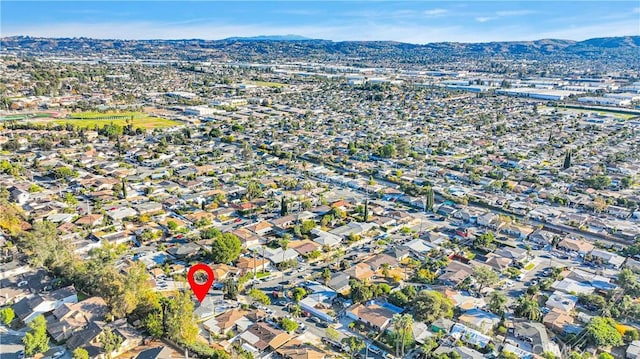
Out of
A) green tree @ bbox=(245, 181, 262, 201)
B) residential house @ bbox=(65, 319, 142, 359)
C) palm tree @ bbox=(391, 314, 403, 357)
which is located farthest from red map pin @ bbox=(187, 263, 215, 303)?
green tree @ bbox=(245, 181, 262, 201)

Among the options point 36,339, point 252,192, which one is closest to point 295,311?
point 36,339

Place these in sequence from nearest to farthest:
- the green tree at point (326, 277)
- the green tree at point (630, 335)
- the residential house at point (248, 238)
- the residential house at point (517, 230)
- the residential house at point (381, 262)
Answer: the green tree at point (630, 335) → the green tree at point (326, 277) → the residential house at point (381, 262) → the residential house at point (248, 238) → the residential house at point (517, 230)

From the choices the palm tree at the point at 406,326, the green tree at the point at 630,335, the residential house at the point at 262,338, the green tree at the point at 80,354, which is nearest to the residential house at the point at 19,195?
the green tree at the point at 80,354

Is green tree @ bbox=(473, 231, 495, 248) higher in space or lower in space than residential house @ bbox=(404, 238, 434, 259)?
higher

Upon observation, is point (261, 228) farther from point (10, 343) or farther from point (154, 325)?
point (10, 343)

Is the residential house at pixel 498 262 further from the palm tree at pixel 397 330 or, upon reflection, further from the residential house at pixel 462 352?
the palm tree at pixel 397 330

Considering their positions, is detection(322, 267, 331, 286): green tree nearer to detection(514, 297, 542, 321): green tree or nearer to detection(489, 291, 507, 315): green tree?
detection(489, 291, 507, 315): green tree
